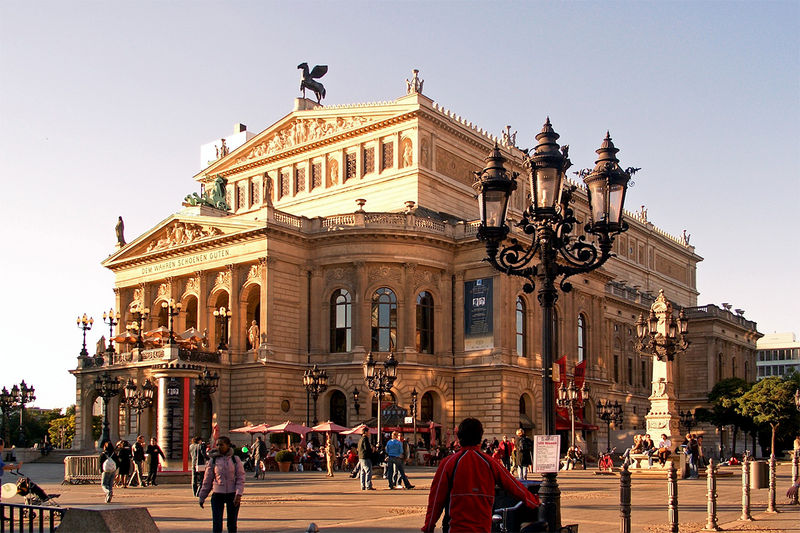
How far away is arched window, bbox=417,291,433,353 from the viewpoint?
53594mm

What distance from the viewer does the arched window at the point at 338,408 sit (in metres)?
52.4

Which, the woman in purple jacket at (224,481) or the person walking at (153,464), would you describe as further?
the person walking at (153,464)

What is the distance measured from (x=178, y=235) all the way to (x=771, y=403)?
141 ft

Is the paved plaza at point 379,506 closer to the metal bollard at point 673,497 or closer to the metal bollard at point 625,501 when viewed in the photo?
the metal bollard at point 673,497

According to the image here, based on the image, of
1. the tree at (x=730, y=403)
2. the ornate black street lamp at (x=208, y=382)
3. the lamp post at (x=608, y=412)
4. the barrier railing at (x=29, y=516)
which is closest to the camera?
the barrier railing at (x=29, y=516)

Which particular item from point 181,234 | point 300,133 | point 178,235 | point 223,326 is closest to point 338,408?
point 223,326

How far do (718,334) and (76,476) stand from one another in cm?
6869

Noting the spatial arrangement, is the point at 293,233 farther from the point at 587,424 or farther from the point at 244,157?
the point at 587,424

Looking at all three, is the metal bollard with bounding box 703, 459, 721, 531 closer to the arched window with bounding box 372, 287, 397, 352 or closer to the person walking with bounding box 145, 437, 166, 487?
the person walking with bounding box 145, 437, 166, 487

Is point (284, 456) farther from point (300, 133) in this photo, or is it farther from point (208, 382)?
point (300, 133)

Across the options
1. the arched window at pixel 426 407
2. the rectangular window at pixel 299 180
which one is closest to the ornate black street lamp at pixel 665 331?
the arched window at pixel 426 407

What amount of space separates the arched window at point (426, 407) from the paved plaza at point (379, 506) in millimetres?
21031

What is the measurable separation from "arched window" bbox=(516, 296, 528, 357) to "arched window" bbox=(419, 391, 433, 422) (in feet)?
19.3

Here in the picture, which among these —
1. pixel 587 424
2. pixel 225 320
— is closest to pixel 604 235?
pixel 225 320
